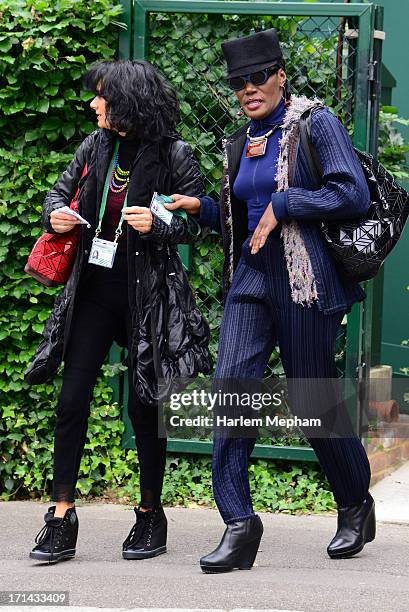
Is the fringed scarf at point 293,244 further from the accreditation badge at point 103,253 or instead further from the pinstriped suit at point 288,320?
the accreditation badge at point 103,253

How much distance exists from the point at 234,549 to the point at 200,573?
0.16 metres

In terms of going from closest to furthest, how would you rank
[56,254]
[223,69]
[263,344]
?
[263,344] < [56,254] < [223,69]

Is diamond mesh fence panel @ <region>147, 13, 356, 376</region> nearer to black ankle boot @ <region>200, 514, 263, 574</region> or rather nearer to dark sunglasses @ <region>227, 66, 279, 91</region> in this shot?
dark sunglasses @ <region>227, 66, 279, 91</region>

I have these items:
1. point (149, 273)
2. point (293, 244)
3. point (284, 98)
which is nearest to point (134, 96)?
point (284, 98)

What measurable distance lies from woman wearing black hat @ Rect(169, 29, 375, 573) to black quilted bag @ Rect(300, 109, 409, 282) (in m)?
0.04

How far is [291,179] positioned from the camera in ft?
14.6

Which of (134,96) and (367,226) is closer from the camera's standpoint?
(367,226)

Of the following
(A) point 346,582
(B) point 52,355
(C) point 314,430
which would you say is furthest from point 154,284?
(A) point 346,582

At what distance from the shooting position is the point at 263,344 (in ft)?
15.0

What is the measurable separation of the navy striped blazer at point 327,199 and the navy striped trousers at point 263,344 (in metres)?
0.10

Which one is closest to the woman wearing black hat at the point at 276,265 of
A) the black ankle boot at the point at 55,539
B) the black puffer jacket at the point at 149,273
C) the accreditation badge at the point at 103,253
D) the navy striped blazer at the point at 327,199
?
the navy striped blazer at the point at 327,199

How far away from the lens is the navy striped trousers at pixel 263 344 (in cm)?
451

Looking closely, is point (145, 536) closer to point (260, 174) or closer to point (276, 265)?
point (276, 265)

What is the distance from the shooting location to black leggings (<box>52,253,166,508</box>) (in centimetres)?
473
